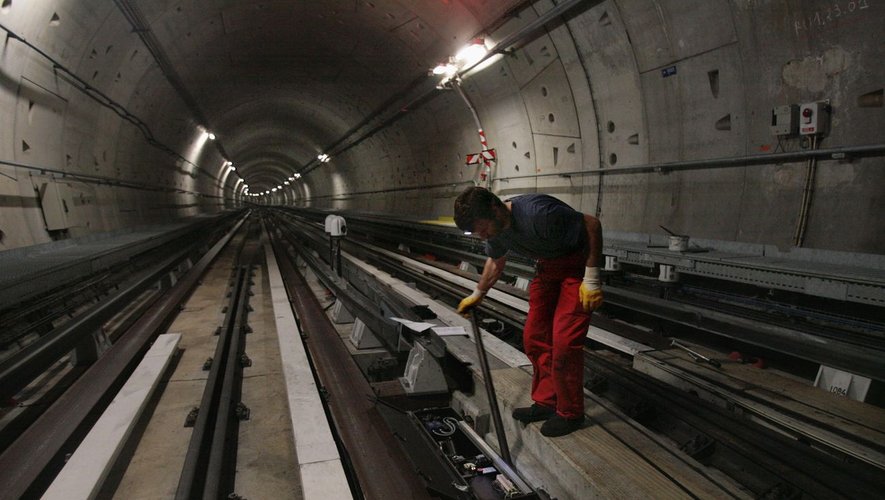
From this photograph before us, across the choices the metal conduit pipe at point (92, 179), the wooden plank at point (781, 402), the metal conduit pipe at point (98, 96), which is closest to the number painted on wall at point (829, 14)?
the wooden plank at point (781, 402)

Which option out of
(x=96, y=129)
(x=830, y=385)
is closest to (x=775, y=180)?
(x=830, y=385)

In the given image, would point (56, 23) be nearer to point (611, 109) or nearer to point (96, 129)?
point (96, 129)

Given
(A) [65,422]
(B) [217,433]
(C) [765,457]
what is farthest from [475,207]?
(A) [65,422]

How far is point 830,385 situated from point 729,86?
11.6 feet

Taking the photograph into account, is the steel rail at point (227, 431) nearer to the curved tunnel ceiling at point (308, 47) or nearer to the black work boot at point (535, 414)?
the black work boot at point (535, 414)

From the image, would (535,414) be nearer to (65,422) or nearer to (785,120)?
(65,422)

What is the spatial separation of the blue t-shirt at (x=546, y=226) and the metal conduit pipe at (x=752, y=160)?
11.8ft

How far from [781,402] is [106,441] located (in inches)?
180

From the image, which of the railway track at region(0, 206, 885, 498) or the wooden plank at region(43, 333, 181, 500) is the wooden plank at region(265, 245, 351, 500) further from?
Answer: the wooden plank at region(43, 333, 181, 500)

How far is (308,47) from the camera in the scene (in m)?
12.4

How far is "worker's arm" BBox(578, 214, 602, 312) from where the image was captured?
101 inches

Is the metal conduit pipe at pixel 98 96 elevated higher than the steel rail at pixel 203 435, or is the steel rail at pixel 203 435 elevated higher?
the metal conduit pipe at pixel 98 96

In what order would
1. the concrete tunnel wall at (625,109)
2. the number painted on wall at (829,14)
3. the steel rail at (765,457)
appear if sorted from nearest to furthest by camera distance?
the steel rail at (765,457) < the number painted on wall at (829,14) < the concrete tunnel wall at (625,109)

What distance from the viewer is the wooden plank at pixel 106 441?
2660 millimetres
